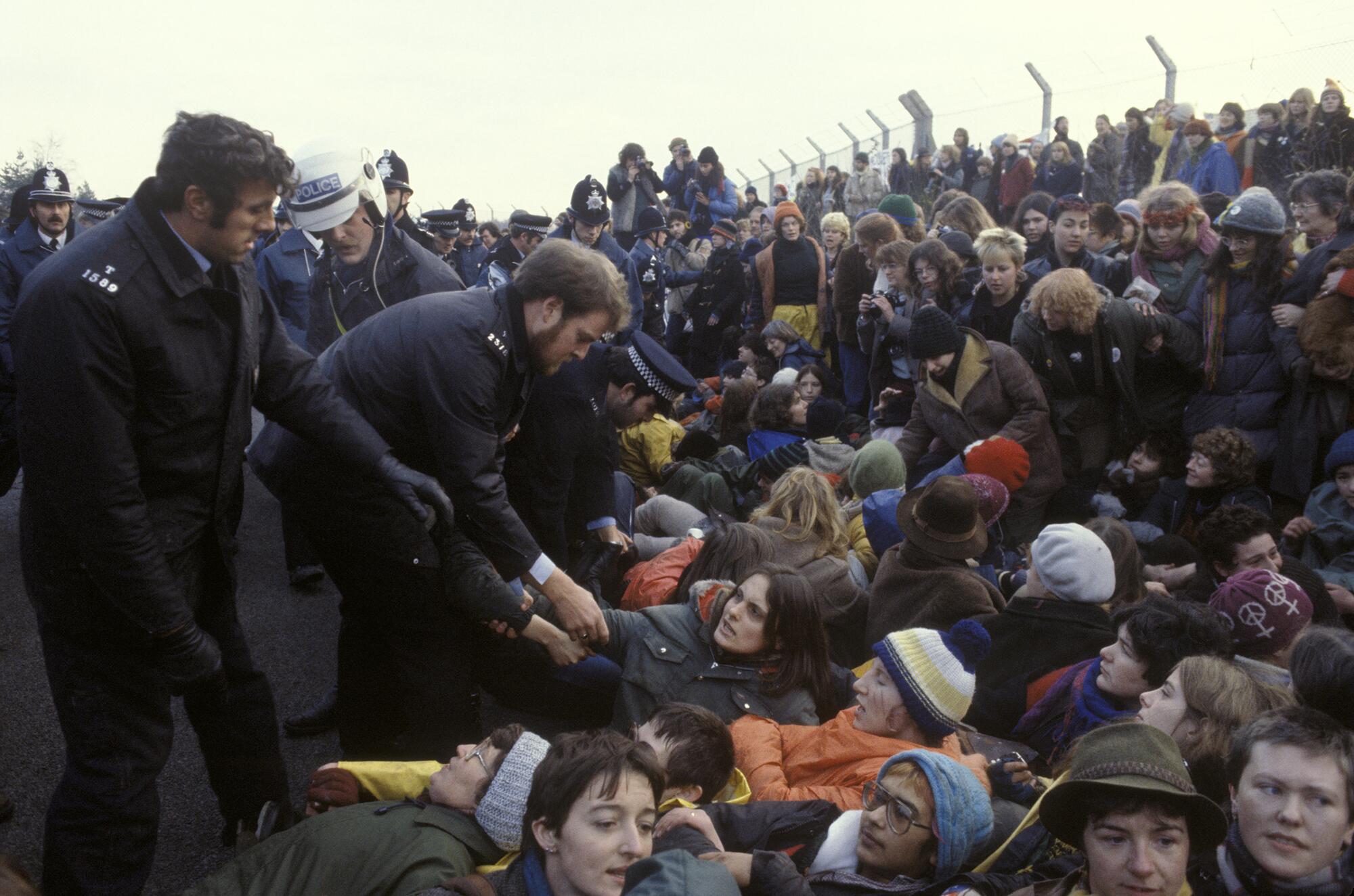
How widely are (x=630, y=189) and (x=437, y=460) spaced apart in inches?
347

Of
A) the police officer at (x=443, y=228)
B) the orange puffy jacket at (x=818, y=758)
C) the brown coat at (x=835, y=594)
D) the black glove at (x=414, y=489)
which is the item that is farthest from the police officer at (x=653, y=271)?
the orange puffy jacket at (x=818, y=758)

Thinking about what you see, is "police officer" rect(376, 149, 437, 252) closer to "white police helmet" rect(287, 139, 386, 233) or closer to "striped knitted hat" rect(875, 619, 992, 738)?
"white police helmet" rect(287, 139, 386, 233)

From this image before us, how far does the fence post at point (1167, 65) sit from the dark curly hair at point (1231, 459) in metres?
8.62

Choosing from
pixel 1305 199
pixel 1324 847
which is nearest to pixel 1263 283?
pixel 1305 199

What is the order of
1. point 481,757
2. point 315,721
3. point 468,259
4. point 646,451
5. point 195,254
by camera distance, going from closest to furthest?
point 195,254, point 481,757, point 315,721, point 646,451, point 468,259

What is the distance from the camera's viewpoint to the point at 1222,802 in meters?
2.61

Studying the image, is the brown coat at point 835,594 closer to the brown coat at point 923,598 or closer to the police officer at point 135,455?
the brown coat at point 923,598

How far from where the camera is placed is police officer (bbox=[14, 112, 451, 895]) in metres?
2.36

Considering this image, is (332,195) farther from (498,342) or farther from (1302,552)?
(1302,552)

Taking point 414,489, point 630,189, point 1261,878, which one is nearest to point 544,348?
point 414,489

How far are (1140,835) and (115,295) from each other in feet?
8.05

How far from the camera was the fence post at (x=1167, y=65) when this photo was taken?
38.9ft

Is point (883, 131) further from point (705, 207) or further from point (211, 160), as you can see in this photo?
point (211, 160)

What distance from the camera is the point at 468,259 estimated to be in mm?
12305
